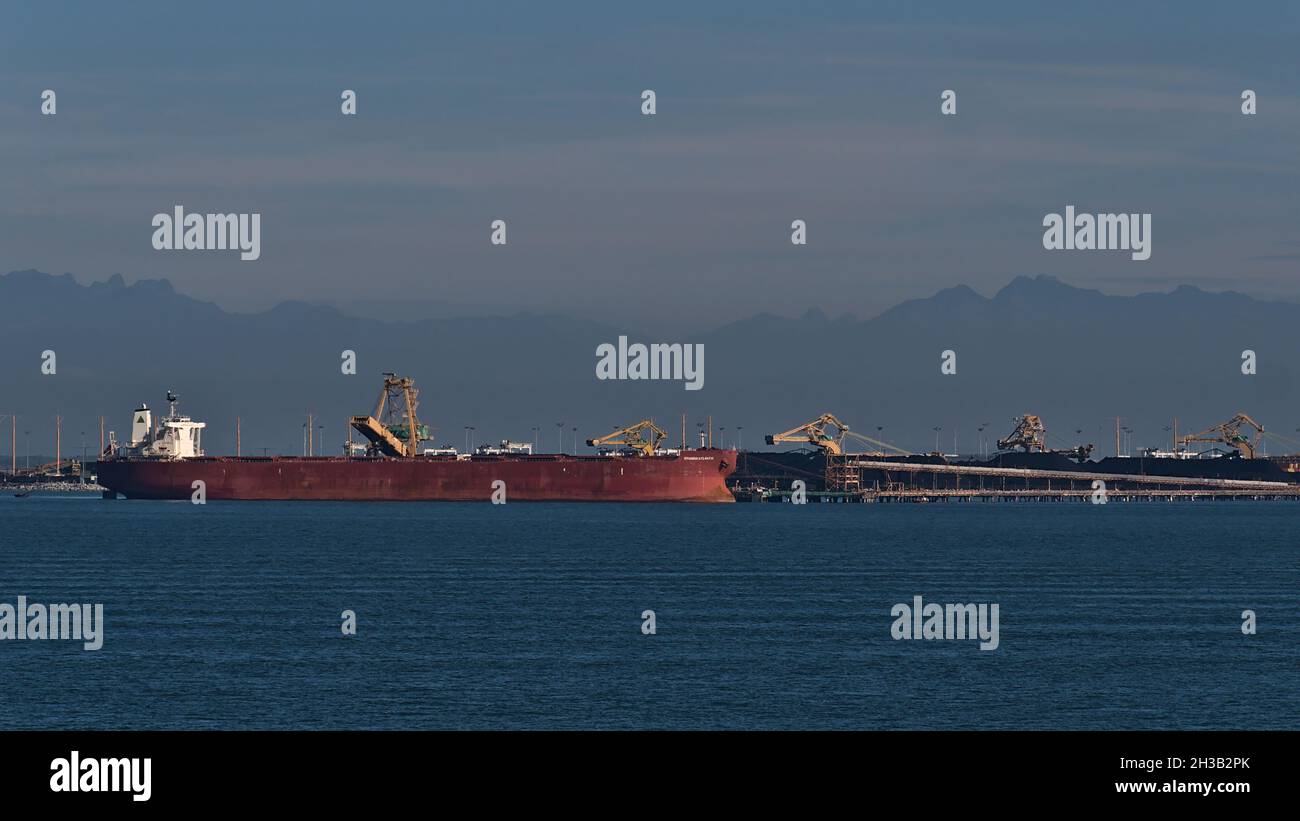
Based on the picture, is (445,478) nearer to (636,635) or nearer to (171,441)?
(171,441)

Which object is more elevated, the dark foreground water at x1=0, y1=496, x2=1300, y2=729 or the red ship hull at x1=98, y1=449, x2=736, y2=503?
the red ship hull at x1=98, y1=449, x2=736, y2=503

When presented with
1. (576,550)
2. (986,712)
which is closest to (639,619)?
(986,712)

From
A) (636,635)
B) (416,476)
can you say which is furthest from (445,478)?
(636,635)

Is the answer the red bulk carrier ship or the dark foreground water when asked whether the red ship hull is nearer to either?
the red bulk carrier ship

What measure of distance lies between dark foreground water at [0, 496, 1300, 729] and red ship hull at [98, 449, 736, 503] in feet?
161

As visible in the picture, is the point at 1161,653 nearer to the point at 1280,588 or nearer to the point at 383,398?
the point at 1280,588

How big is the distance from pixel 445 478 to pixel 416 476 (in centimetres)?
283

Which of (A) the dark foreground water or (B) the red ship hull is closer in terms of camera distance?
(A) the dark foreground water

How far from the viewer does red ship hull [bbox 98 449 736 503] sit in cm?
15425

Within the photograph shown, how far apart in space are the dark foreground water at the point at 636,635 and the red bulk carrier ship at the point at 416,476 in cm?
4913

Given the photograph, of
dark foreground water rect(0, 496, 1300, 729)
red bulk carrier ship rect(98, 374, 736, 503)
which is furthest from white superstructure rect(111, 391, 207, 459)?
dark foreground water rect(0, 496, 1300, 729)

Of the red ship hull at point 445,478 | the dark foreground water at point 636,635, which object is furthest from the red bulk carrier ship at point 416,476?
the dark foreground water at point 636,635

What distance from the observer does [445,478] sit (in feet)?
513
